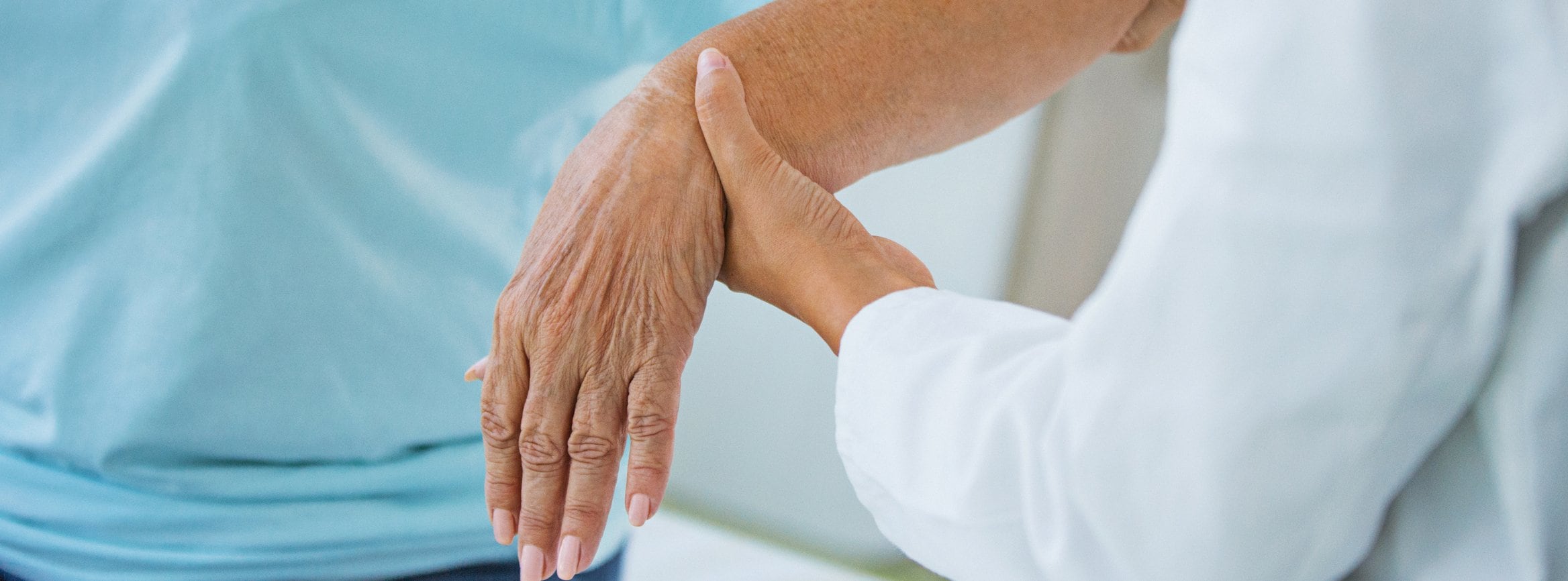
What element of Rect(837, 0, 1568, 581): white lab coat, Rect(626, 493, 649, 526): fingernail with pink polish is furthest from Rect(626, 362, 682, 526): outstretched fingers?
Rect(837, 0, 1568, 581): white lab coat

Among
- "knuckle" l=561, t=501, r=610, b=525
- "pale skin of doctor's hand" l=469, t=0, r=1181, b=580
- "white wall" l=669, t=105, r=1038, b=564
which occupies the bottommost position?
"white wall" l=669, t=105, r=1038, b=564

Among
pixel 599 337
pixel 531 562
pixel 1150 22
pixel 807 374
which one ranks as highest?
pixel 1150 22

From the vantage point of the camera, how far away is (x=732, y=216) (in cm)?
81

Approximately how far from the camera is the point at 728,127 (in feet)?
2.60

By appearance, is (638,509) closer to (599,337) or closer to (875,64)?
(599,337)

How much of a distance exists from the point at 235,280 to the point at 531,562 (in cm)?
35

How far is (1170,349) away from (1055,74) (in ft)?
1.96

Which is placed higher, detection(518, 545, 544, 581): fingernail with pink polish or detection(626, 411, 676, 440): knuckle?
detection(626, 411, 676, 440): knuckle

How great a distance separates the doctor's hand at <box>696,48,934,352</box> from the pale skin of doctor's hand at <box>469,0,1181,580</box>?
0.02m

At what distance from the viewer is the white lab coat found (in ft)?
1.22

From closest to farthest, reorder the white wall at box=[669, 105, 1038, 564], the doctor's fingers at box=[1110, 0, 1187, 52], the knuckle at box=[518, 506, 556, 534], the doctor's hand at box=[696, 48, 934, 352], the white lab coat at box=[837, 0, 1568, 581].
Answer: the white lab coat at box=[837, 0, 1568, 581] → the doctor's hand at box=[696, 48, 934, 352] → the knuckle at box=[518, 506, 556, 534] → the doctor's fingers at box=[1110, 0, 1187, 52] → the white wall at box=[669, 105, 1038, 564]

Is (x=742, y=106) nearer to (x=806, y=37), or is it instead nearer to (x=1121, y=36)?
(x=806, y=37)

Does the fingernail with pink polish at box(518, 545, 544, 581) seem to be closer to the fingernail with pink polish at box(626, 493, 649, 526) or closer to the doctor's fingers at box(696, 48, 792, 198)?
the fingernail with pink polish at box(626, 493, 649, 526)

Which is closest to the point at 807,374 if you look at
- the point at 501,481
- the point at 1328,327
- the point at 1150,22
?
the point at 1150,22
